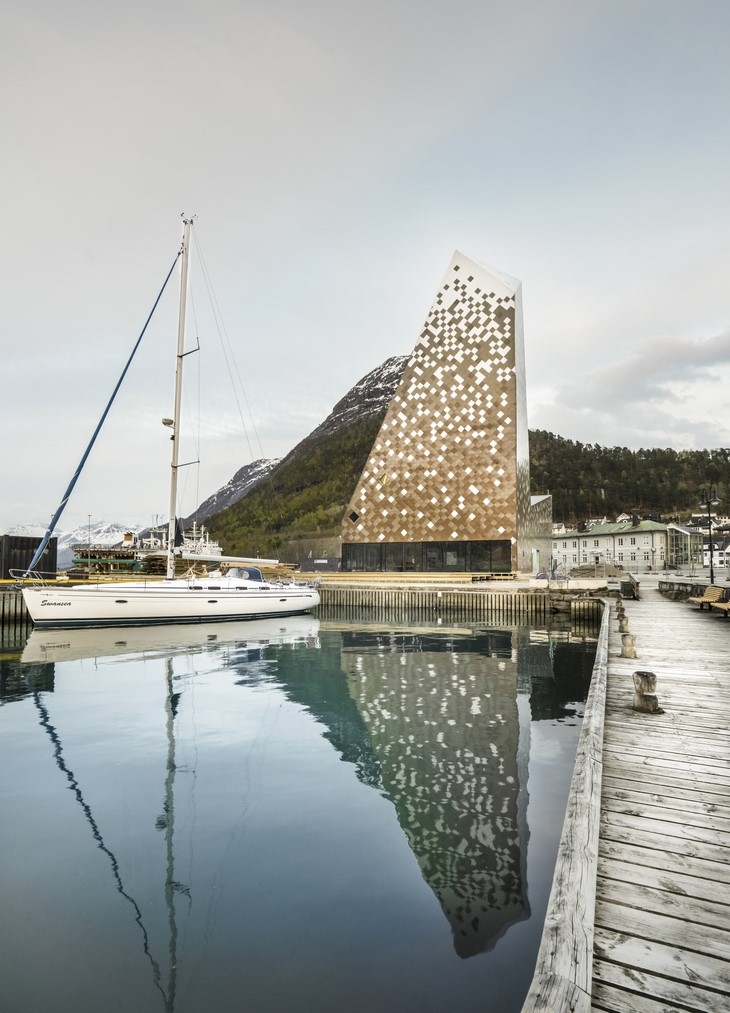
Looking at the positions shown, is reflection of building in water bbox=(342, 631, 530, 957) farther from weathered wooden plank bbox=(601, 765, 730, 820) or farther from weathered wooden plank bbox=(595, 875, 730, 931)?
weathered wooden plank bbox=(595, 875, 730, 931)

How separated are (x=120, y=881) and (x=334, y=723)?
6097mm

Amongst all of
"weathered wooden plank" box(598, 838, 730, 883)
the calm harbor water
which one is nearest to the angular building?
the calm harbor water

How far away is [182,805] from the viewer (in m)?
7.32

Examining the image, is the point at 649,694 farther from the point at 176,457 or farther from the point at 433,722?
the point at 176,457

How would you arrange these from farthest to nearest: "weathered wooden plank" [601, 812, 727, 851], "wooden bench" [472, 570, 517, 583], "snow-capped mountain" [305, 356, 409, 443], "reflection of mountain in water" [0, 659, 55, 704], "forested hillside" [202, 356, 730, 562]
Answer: "snow-capped mountain" [305, 356, 409, 443]
"forested hillside" [202, 356, 730, 562]
"wooden bench" [472, 570, 517, 583]
"reflection of mountain in water" [0, 659, 55, 704]
"weathered wooden plank" [601, 812, 727, 851]

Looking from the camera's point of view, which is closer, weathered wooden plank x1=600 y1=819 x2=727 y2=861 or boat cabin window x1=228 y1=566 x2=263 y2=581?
weathered wooden plank x1=600 y1=819 x2=727 y2=861

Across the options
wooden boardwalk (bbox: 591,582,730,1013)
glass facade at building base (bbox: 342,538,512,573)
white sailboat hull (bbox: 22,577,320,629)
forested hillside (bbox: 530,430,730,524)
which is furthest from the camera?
forested hillside (bbox: 530,430,730,524)

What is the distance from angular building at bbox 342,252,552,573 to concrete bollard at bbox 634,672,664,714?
108 feet

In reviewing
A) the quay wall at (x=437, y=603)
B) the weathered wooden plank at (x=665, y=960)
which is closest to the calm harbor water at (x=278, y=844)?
the weathered wooden plank at (x=665, y=960)

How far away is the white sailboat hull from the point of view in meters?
24.6

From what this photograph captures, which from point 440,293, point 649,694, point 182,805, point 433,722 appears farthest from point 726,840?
point 440,293

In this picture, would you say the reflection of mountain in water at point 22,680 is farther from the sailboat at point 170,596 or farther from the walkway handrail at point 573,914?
the walkway handrail at point 573,914

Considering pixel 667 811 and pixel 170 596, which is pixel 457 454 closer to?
pixel 170 596

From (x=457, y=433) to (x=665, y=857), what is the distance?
1607 inches
